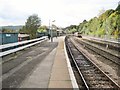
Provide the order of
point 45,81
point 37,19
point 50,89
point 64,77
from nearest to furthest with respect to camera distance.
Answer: point 50,89 < point 45,81 < point 64,77 < point 37,19

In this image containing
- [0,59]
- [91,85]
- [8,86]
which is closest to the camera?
[8,86]

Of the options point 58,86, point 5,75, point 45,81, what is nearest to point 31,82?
point 45,81

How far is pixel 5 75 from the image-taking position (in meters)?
11.2

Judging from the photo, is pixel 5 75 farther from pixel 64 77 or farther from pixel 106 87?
pixel 106 87

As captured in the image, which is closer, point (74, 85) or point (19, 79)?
point (74, 85)

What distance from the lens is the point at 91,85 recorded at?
39.0ft

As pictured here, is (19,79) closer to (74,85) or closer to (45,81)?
(45,81)

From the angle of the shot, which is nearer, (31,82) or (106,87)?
(31,82)

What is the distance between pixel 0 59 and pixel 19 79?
5.89 m

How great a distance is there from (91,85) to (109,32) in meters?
54.2

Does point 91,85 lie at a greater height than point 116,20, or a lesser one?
lesser

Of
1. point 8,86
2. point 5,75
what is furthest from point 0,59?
point 8,86

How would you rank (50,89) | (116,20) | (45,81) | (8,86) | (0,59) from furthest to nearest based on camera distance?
(116,20) → (0,59) → (45,81) → (8,86) → (50,89)

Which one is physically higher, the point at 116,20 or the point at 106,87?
the point at 116,20
